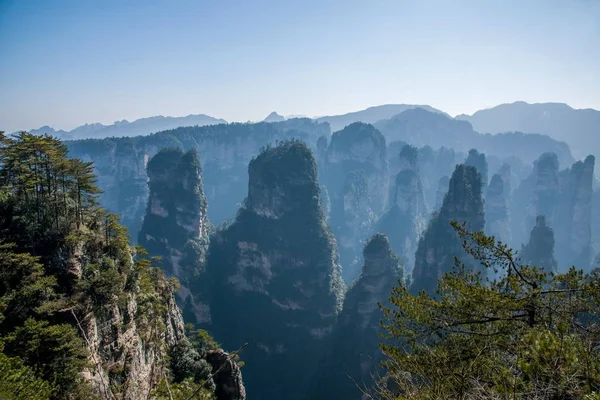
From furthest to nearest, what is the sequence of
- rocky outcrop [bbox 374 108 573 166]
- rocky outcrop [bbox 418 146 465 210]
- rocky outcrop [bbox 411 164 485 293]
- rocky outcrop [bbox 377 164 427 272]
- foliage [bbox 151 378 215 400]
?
rocky outcrop [bbox 374 108 573 166]
rocky outcrop [bbox 418 146 465 210]
rocky outcrop [bbox 377 164 427 272]
rocky outcrop [bbox 411 164 485 293]
foliage [bbox 151 378 215 400]

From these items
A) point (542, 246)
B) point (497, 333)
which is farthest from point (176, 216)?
point (542, 246)

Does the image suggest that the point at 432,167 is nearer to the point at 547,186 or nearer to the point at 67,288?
the point at 547,186

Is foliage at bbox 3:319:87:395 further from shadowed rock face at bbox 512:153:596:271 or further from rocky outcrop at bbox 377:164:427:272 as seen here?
shadowed rock face at bbox 512:153:596:271

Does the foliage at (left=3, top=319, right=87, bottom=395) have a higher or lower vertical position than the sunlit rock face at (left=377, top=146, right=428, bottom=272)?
higher

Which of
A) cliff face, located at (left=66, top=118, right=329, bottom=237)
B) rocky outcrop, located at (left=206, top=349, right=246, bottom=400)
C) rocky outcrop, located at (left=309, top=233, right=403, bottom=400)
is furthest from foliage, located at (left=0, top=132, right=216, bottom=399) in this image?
cliff face, located at (left=66, top=118, right=329, bottom=237)

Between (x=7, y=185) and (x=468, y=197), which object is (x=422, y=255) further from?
(x=7, y=185)

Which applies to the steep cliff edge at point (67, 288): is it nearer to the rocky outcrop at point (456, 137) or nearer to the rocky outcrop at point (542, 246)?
the rocky outcrop at point (542, 246)
